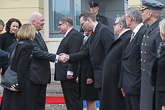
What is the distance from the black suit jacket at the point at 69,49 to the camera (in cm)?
723

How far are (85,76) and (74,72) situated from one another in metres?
0.41

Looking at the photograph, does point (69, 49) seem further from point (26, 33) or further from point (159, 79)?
point (159, 79)

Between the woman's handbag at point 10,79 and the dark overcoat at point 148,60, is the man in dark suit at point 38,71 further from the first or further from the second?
the dark overcoat at point 148,60

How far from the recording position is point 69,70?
7145 mm

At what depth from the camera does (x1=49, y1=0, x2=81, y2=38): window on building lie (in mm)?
13352

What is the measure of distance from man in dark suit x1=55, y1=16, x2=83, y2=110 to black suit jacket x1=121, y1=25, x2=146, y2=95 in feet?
6.10

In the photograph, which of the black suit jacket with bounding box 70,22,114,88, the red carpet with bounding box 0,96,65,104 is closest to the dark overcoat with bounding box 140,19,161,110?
the black suit jacket with bounding box 70,22,114,88

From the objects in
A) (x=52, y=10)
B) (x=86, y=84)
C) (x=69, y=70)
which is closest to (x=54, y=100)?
(x=69, y=70)

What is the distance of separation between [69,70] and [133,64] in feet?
6.59

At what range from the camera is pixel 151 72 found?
472 centimetres

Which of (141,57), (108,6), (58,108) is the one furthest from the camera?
(108,6)

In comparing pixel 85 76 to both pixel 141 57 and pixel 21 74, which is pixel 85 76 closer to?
pixel 21 74

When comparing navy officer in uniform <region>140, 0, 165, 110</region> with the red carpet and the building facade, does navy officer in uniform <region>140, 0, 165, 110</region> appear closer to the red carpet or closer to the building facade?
the red carpet

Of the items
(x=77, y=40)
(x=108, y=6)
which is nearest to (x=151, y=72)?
(x=77, y=40)
